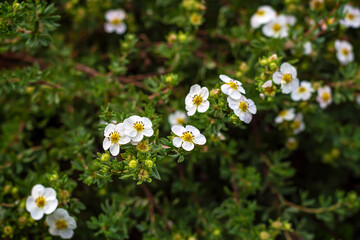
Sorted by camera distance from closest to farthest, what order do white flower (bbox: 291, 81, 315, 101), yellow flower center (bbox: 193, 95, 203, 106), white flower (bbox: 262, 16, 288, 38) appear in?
yellow flower center (bbox: 193, 95, 203, 106)
white flower (bbox: 291, 81, 315, 101)
white flower (bbox: 262, 16, 288, 38)

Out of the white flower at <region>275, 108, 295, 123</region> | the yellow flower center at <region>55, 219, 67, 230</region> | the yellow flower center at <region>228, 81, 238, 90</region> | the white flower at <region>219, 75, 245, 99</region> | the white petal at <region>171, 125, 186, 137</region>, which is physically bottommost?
the yellow flower center at <region>55, 219, 67, 230</region>

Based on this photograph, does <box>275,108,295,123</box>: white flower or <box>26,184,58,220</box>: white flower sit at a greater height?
<box>275,108,295,123</box>: white flower

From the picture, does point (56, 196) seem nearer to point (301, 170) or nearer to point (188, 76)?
point (188, 76)

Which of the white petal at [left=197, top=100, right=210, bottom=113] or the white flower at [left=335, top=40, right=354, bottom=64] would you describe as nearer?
the white petal at [left=197, top=100, right=210, bottom=113]

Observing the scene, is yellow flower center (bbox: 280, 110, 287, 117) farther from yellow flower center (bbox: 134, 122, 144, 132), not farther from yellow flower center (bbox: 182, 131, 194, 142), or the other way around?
yellow flower center (bbox: 134, 122, 144, 132)

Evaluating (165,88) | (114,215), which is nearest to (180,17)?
(165,88)

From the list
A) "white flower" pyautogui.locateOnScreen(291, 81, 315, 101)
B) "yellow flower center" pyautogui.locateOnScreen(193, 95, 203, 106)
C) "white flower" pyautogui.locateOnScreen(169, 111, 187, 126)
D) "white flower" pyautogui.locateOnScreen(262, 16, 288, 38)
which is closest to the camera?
"yellow flower center" pyautogui.locateOnScreen(193, 95, 203, 106)

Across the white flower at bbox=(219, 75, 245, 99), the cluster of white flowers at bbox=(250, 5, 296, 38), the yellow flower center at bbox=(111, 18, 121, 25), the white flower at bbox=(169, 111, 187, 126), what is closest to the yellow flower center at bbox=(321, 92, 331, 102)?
the cluster of white flowers at bbox=(250, 5, 296, 38)
